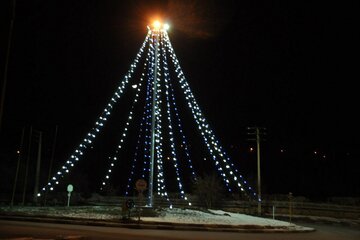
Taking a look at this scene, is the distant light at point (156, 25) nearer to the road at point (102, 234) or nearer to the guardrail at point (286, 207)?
the road at point (102, 234)

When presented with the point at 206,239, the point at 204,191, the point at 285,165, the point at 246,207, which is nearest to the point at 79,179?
the point at 204,191

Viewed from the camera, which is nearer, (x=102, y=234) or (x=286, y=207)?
(x=102, y=234)

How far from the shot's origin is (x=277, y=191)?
65188 mm

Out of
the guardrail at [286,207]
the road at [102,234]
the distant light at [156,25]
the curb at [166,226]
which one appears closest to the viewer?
the road at [102,234]

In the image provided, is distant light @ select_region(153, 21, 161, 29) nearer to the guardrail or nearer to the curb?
the curb

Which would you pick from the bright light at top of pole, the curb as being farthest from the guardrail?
the bright light at top of pole

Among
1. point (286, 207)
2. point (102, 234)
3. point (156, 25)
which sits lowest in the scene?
point (102, 234)

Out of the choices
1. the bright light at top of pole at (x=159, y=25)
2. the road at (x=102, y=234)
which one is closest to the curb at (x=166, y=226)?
the road at (x=102, y=234)

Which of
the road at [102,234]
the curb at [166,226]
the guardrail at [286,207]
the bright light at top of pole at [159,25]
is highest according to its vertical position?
the bright light at top of pole at [159,25]

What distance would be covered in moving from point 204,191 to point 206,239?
29410 millimetres

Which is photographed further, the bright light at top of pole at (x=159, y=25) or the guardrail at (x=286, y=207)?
the guardrail at (x=286, y=207)

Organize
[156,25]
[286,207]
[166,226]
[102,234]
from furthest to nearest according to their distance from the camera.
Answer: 1. [286,207]
2. [156,25]
3. [166,226]
4. [102,234]

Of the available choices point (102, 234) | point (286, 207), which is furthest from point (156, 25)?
point (286, 207)

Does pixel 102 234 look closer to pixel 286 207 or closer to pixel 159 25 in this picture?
pixel 159 25
